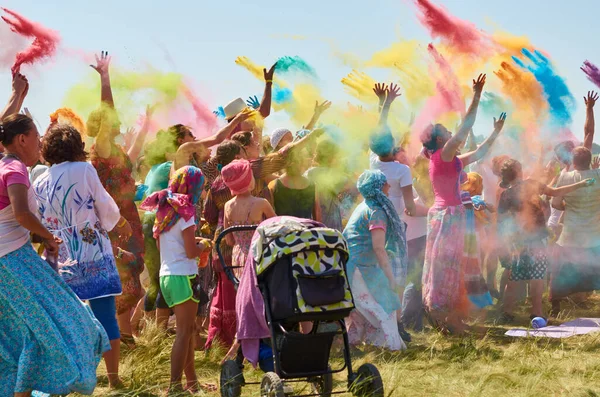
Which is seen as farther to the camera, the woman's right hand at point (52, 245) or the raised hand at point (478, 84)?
the raised hand at point (478, 84)

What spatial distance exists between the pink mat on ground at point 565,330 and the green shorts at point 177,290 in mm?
3476

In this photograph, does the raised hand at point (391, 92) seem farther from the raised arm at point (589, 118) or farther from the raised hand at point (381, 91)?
the raised arm at point (589, 118)

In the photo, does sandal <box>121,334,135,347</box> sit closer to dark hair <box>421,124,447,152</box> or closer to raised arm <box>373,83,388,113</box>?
raised arm <box>373,83,388,113</box>

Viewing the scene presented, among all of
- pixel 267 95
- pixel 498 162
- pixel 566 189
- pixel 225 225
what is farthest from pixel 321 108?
pixel 566 189

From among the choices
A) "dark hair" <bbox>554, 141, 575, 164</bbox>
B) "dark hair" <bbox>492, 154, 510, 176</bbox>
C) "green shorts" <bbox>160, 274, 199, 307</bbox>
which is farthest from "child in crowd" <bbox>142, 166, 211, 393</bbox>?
"dark hair" <bbox>554, 141, 575, 164</bbox>

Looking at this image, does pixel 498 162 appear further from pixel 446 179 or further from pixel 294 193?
pixel 294 193

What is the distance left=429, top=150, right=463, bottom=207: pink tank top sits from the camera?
7.11 meters

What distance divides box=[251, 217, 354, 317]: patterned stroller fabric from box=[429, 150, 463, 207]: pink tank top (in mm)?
3075

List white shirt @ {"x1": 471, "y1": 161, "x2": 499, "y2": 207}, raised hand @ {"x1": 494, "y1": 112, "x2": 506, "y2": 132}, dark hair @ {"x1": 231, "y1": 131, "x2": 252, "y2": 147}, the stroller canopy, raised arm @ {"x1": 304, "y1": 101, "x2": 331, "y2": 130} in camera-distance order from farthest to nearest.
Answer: white shirt @ {"x1": 471, "y1": 161, "x2": 499, "y2": 207}, raised arm @ {"x1": 304, "y1": 101, "x2": 331, "y2": 130}, raised hand @ {"x1": 494, "y1": 112, "x2": 506, "y2": 132}, dark hair @ {"x1": 231, "y1": 131, "x2": 252, "y2": 147}, the stroller canopy

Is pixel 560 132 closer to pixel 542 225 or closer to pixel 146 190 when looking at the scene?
pixel 542 225

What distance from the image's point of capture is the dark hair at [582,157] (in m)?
8.16

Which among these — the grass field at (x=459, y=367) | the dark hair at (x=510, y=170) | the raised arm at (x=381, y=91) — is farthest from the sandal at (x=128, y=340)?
the dark hair at (x=510, y=170)

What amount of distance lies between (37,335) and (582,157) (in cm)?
621

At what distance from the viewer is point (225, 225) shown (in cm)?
582
